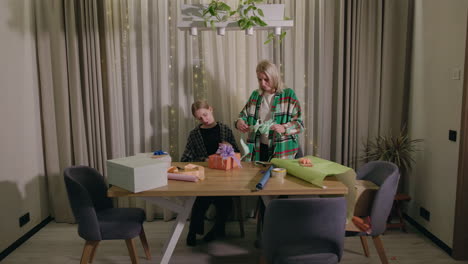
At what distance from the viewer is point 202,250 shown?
8.95 ft

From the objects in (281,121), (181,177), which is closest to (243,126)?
(281,121)

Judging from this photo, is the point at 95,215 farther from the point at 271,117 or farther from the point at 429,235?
the point at 429,235

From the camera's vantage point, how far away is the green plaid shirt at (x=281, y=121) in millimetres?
2643

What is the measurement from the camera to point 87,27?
3.01 meters

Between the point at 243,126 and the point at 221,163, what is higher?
the point at 243,126

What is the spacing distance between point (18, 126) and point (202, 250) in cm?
184

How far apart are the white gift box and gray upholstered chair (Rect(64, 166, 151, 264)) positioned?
0.29 meters

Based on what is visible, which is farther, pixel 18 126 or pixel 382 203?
pixel 18 126

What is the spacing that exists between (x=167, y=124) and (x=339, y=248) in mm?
2064

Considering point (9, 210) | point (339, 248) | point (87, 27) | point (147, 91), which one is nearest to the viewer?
point (339, 248)

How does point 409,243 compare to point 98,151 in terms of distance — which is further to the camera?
point 98,151

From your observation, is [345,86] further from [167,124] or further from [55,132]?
[55,132]

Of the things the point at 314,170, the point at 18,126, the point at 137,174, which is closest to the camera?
the point at 137,174

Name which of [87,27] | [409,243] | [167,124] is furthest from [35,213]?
[409,243]
